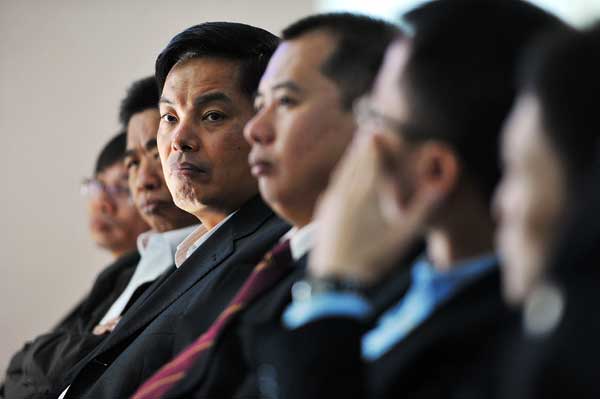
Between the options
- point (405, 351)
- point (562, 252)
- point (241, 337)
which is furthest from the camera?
point (241, 337)

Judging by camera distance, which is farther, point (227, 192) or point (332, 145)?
point (227, 192)

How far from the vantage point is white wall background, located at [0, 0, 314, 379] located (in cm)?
445

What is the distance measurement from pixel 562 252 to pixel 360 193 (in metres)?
0.27

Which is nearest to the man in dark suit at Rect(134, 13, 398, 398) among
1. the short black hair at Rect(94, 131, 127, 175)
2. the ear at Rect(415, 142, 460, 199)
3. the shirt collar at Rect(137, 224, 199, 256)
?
the ear at Rect(415, 142, 460, 199)

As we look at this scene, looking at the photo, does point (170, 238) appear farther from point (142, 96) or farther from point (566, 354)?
point (566, 354)

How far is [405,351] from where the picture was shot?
1.03 metres

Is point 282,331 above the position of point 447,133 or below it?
below

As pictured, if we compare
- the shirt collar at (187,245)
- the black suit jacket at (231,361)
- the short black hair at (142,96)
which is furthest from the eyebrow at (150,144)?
the black suit jacket at (231,361)

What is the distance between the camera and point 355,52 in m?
1.50

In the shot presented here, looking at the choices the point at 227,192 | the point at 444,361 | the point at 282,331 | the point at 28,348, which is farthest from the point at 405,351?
the point at 28,348

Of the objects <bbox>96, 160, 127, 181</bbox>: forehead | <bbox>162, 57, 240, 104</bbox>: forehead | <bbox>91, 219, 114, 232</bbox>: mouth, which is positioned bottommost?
<bbox>91, 219, 114, 232</bbox>: mouth

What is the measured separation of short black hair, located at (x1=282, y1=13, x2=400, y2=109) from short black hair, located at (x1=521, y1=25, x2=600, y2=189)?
52 centimetres

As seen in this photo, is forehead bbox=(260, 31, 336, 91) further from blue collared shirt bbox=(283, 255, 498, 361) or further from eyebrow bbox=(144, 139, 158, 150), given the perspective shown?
eyebrow bbox=(144, 139, 158, 150)

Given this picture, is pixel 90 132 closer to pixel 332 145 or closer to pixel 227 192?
pixel 227 192
